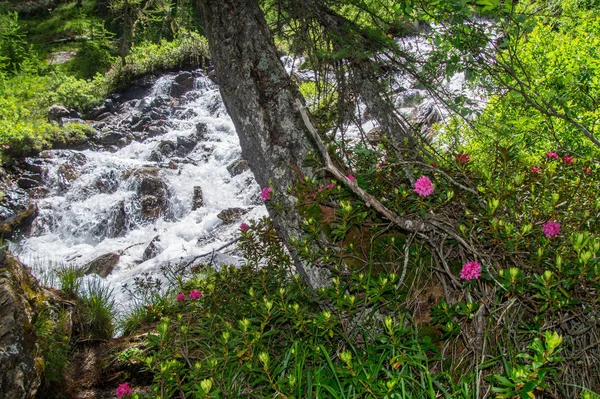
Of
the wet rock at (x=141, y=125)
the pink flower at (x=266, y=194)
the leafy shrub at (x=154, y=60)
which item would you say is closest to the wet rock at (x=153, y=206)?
the wet rock at (x=141, y=125)

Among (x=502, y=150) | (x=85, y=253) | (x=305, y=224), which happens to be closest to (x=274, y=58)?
(x=305, y=224)

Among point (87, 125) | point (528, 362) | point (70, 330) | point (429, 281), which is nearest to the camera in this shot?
point (528, 362)

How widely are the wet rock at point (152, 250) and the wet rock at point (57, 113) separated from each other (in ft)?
24.6

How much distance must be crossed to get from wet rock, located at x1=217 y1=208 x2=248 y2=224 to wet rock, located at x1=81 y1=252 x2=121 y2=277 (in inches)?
80.7

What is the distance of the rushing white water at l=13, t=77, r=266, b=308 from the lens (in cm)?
733

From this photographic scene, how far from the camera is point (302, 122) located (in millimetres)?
2260

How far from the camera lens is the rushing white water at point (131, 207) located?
7.33 m

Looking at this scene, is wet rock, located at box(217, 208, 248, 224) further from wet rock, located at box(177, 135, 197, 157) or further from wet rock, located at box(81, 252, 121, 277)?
wet rock, located at box(177, 135, 197, 157)

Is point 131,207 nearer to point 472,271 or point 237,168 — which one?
point 237,168

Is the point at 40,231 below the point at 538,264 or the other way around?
the other way around

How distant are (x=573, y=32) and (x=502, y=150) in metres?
3.07

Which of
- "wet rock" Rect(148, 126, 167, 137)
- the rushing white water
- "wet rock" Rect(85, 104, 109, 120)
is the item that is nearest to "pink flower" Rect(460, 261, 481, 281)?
the rushing white water

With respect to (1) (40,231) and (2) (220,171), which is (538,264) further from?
(1) (40,231)

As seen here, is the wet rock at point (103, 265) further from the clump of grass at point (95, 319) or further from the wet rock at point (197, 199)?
the clump of grass at point (95, 319)
